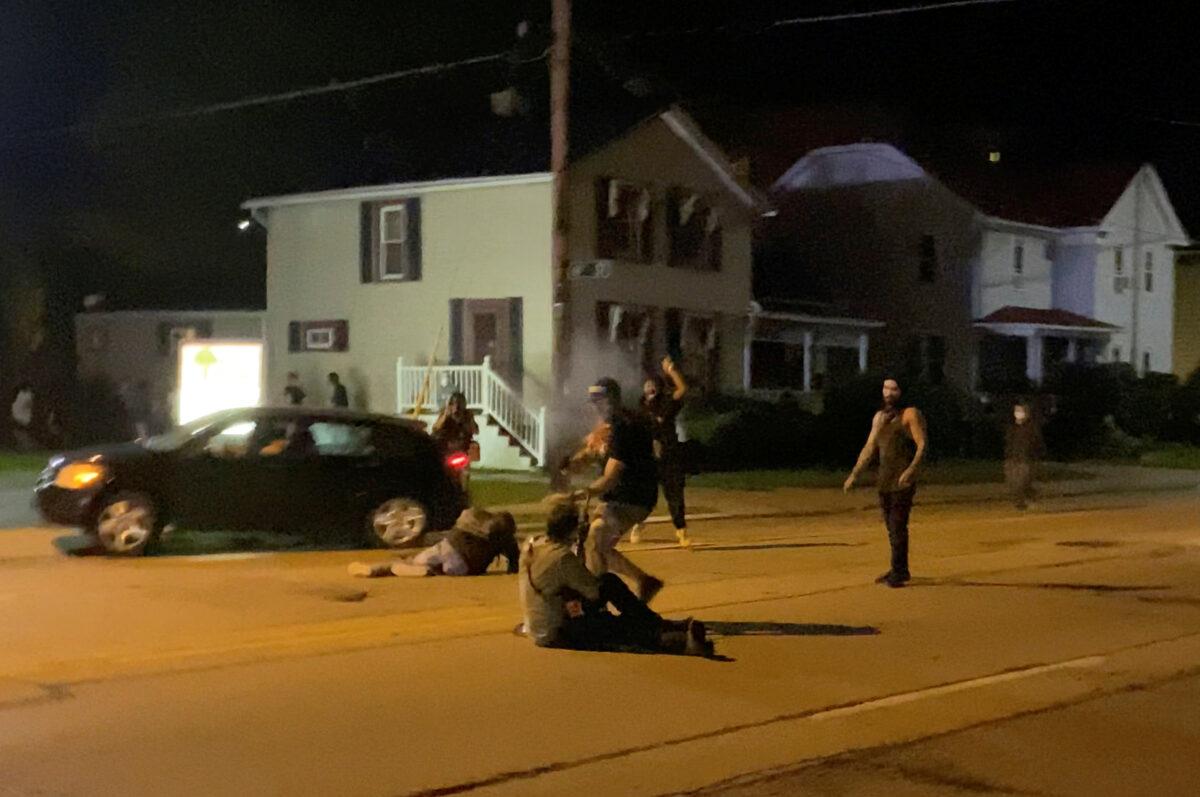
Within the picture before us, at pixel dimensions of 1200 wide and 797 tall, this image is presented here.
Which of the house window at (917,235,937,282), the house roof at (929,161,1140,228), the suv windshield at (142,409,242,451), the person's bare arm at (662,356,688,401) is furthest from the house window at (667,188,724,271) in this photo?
the suv windshield at (142,409,242,451)

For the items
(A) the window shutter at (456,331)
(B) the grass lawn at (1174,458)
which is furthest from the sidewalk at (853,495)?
(A) the window shutter at (456,331)

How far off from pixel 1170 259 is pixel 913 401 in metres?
19.9

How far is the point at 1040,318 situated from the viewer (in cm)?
4122

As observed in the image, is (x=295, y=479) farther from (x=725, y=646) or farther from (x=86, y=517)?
(x=725, y=646)

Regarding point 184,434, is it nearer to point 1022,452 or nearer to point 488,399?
point 1022,452

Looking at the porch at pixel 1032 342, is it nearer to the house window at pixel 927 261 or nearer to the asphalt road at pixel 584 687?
the house window at pixel 927 261

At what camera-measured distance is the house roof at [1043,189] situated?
42375mm

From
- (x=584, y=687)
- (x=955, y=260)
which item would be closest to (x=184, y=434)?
(x=584, y=687)

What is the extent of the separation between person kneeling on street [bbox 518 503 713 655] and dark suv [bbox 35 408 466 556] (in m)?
5.86

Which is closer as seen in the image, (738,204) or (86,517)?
(86,517)

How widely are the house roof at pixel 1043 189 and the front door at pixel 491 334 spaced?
17.2 m

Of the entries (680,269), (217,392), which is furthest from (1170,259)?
(217,392)

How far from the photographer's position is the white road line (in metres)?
8.09

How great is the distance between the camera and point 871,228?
41.0 metres
